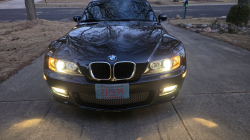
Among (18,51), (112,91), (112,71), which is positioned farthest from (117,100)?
(18,51)

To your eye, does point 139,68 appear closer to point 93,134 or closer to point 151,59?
point 151,59

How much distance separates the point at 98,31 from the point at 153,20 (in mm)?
1266

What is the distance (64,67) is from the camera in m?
2.20

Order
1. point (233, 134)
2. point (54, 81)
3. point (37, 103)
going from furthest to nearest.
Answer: point (37, 103) → point (54, 81) → point (233, 134)

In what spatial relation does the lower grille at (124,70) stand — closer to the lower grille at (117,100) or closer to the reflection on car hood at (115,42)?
the reflection on car hood at (115,42)

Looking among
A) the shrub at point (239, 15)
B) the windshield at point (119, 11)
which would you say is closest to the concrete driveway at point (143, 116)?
the windshield at point (119, 11)

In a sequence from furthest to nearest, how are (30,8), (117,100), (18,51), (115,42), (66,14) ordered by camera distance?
1. (66,14)
2. (30,8)
3. (18,51)
4. (115,42)
5. (117,100)

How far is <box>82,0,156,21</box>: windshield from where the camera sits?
347 centimetres

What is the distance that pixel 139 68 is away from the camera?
2.06 metres

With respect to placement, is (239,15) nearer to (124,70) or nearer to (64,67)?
(124,70)

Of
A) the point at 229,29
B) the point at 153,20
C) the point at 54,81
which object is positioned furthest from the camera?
the point at 229,29

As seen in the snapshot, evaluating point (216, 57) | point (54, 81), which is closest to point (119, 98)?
point (54, 81)

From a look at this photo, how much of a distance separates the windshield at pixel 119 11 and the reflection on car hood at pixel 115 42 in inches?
23.3

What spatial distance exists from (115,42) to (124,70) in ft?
1.59
